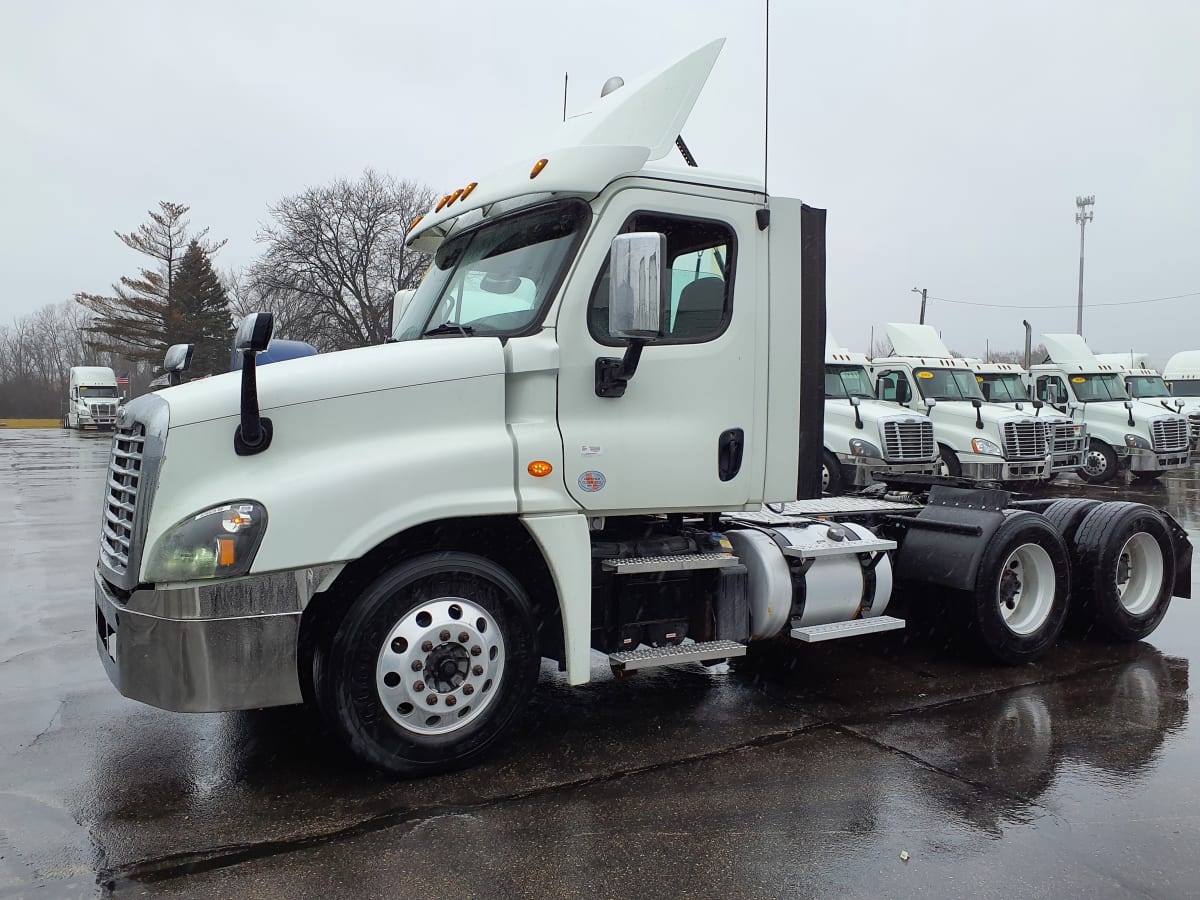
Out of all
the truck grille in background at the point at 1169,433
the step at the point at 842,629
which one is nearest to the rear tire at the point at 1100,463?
the truck grille in background at the point at 1169,433

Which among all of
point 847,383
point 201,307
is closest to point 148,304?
point 201,307

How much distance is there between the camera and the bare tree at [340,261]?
4531 cm

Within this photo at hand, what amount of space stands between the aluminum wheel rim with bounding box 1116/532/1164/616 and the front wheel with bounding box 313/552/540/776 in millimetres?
4879

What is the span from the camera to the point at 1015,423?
17.0 metres

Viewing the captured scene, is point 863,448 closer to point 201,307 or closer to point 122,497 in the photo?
point 122,497

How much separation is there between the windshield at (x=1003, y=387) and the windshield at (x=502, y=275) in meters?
16.8

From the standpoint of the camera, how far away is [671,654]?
15.3 feet

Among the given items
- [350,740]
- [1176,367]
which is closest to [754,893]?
[350,740]

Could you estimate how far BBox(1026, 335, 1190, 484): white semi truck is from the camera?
65.5 feet

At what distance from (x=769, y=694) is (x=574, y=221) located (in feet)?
9.85

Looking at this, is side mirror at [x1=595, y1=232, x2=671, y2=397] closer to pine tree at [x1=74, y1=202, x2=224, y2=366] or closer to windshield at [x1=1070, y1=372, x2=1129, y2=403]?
windshield at [x1=1070, y1=372, x2=1129, y2=403]

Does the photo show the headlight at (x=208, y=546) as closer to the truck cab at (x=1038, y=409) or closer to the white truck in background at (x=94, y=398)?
the truck cab at (x=1038, y=409)

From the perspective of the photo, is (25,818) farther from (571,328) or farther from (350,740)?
(571,328)

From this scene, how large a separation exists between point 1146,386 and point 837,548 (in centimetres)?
2093
